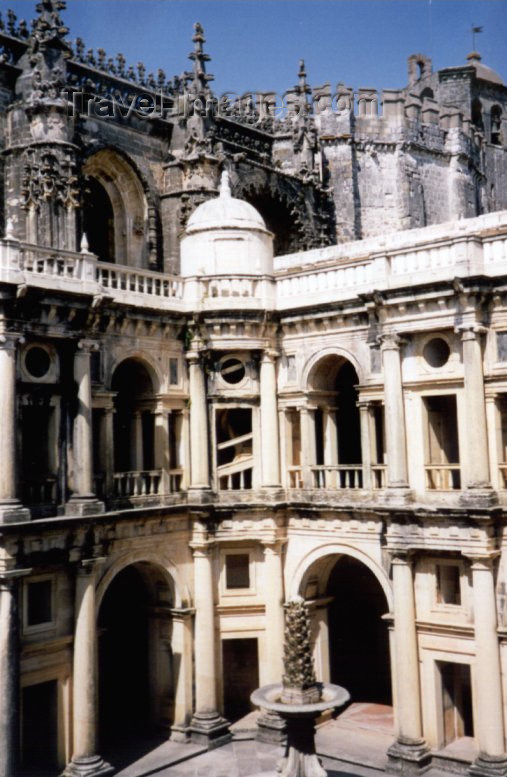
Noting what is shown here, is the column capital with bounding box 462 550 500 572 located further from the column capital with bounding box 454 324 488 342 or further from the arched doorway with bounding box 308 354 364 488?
the column capital with bounding box 454 324 488 342

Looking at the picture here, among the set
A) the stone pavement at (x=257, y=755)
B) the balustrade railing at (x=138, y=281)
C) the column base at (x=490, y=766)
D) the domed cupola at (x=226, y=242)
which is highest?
the domed cupola at (x=226, y=242)

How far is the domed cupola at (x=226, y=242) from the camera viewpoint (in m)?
29.5

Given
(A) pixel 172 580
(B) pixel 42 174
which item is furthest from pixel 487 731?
(B) pixel 42 174

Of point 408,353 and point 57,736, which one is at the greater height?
point 408,353

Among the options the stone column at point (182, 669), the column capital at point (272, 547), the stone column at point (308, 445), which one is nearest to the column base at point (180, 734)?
the stone column at point (182, 669)

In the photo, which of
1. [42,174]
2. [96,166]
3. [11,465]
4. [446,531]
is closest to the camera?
[11,465]

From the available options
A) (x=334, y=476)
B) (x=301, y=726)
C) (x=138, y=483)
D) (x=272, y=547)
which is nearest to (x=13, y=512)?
(x=138, y=483)

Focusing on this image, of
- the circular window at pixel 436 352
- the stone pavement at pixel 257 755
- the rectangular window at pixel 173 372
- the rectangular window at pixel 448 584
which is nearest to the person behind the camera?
the stone pavement at pixel 257 755

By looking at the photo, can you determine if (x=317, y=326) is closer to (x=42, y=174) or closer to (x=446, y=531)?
(x=446, y=531)

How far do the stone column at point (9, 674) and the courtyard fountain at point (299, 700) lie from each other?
20.1ft

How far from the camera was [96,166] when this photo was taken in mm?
31984

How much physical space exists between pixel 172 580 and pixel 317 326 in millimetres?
9081

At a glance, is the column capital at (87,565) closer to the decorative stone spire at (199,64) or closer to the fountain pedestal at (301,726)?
the fountain pedestal at (301,726)

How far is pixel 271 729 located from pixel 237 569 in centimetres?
492
